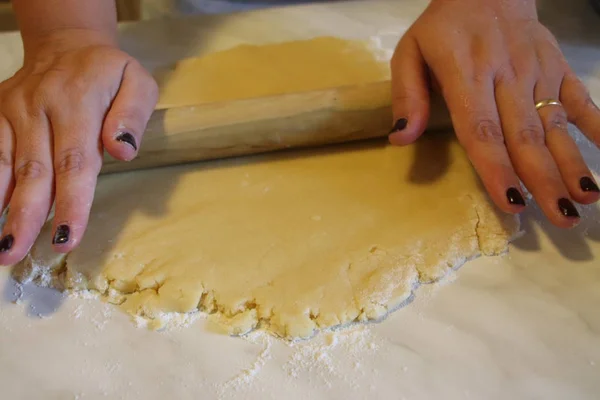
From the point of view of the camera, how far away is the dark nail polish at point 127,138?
1.07 m

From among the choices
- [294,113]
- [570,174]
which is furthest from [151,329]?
[570,174]

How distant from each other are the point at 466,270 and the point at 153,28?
1389 millimetres

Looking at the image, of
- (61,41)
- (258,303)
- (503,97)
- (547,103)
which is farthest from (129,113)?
(547,103)

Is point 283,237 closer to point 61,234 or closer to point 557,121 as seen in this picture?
point 61,234

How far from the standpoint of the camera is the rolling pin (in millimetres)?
1267

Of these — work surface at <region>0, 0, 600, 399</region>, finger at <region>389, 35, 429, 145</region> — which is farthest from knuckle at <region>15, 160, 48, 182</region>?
finger at <region>389, 35, 429, 145</region>

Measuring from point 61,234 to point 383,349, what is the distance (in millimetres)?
625

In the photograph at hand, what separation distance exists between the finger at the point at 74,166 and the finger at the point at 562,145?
36.7 inches

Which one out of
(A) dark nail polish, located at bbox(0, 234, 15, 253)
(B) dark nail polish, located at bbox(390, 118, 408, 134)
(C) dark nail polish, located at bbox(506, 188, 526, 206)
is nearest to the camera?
(A) dark nail polish, located at bbox(0, 234, 15, 253)

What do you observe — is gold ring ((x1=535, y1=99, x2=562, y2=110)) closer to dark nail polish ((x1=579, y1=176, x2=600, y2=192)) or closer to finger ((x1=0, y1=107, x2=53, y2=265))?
dark nail polish ((x1=579, y1=176, x2=600, y2=192))

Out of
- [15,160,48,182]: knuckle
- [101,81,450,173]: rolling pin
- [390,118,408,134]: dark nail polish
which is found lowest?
[101,81,450,173]: rolling pin

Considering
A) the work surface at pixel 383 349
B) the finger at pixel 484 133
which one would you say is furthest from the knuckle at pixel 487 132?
the work surface at pixel 383 349

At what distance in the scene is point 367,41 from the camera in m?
1.78

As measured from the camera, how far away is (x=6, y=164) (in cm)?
106
